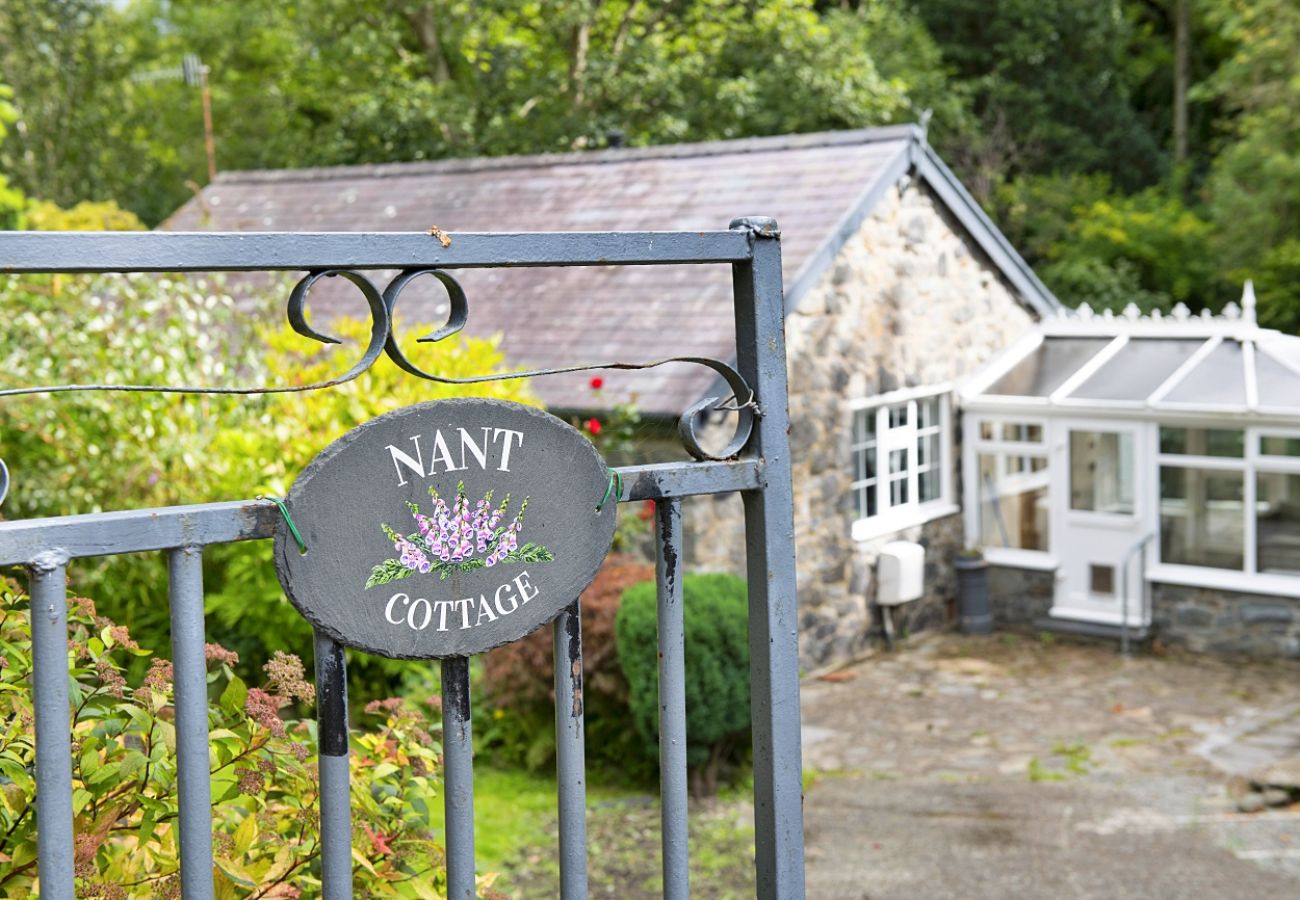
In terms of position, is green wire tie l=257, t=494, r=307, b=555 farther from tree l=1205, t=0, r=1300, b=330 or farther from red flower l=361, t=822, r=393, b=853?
tree l=1205, t=0, r=1300, b=330

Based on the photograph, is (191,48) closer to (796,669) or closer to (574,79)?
(574,79)

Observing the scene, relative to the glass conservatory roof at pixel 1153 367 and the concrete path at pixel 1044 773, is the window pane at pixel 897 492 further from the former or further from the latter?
the concrete path at pixel 1044 773

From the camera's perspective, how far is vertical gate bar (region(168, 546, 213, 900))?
5.82 feet

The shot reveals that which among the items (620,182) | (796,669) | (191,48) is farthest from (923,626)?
(191,48)

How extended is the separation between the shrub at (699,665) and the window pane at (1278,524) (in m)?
5.56

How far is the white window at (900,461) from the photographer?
10.5 m

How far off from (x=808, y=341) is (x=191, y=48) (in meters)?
19.6

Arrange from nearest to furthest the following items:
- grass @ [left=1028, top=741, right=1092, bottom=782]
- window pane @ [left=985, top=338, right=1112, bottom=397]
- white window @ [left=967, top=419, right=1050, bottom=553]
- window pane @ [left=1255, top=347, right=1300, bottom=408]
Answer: grass @ [left=1028, top=741, right=1092, bottom=782] < window pane @ [left=1255, top=347, right=1300, bottom=408] < window pane @ [left=985, top=338, right=1112, bottom=397] < white window @ [left=967, top=419, right=1050, bottom=553]

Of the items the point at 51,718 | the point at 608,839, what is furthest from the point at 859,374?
the point at 51,718

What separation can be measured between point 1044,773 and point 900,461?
372 cm

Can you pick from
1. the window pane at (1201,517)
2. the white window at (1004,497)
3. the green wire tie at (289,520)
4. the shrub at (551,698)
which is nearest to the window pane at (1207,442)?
the window pane at (1201,517)

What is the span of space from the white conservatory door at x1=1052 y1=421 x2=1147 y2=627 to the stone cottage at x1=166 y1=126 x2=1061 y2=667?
2.97 feet

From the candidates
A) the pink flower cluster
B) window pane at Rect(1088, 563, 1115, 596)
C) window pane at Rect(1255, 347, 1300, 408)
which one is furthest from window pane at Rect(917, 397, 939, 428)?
the pink flower cluster

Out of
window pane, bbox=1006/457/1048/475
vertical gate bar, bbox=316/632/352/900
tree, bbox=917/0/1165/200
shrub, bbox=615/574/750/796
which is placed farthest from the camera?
tree, bbox=917/0/1165/200
